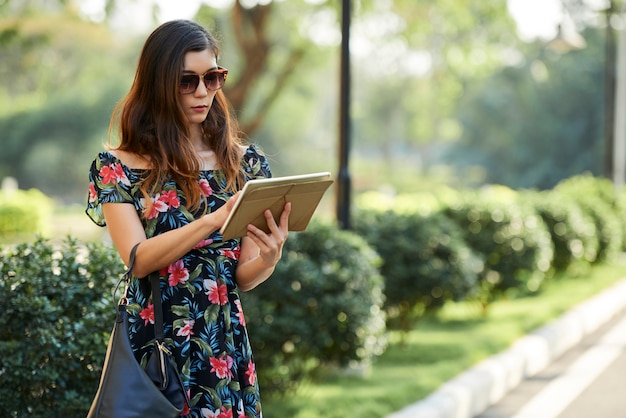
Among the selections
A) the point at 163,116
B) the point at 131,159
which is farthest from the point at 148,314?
the point at 163,116

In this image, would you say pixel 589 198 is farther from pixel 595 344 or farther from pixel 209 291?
pixel 209 291

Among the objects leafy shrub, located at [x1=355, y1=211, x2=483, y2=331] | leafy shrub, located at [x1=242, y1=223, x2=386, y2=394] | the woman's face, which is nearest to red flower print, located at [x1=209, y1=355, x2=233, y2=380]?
the woman's face

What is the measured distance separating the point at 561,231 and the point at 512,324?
13.2 ft

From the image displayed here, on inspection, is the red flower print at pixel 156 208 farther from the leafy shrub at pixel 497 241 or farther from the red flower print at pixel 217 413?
the leafy shrub at pixel 497 241

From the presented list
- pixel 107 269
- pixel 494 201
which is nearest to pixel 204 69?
pixel 107 269

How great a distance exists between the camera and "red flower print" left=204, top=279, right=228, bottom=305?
9.30ft

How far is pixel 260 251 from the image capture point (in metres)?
2.84

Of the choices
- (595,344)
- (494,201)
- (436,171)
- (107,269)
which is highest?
(436,171)

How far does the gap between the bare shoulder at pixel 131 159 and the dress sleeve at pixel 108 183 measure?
1 centimetres

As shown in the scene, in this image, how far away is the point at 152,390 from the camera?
2.57 metres

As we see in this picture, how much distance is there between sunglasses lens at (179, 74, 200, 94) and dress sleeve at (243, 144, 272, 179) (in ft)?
1.06

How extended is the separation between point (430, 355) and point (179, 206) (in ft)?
18.7

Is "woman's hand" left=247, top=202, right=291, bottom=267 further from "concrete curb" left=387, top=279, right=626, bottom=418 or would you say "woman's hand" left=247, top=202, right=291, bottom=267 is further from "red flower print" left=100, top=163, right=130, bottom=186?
"concrete curb" left=387, top=279, right=626, bottom=418

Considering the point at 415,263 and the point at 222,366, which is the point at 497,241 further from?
the point at 222,366
